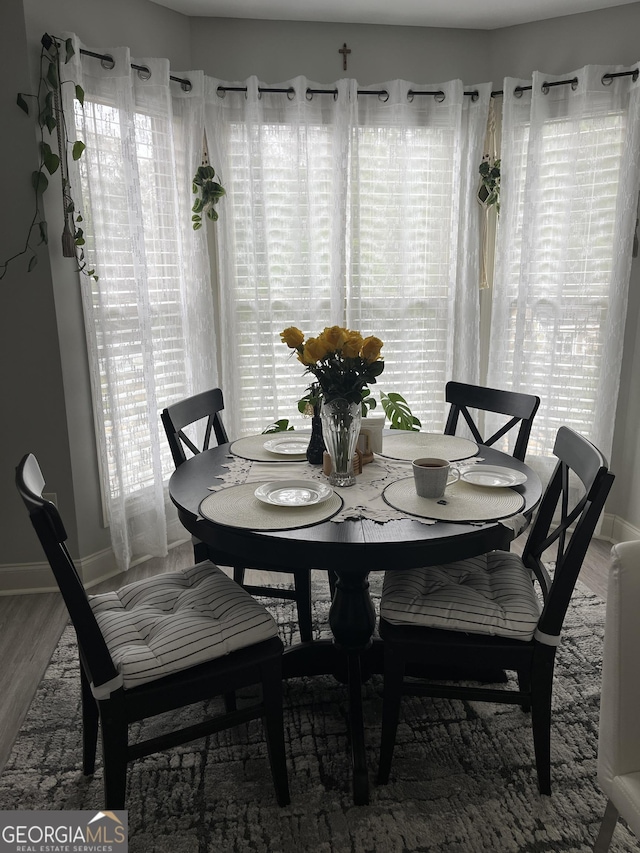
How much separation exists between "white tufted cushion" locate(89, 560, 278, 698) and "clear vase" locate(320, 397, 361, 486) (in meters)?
0.44

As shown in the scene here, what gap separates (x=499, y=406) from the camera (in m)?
2.51

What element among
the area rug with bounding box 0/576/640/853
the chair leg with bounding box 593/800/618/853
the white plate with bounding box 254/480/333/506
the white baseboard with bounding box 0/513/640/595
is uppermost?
the white plate with bounding box 254/480/333/506

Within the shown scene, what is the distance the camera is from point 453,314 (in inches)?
133

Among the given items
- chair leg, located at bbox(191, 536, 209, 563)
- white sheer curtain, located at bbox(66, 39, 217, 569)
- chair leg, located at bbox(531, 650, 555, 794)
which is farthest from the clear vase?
white sheer curtain, located at bbox(66, 39, 217, 569)

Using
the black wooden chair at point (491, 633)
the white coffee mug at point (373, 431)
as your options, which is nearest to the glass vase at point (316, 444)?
the white coffee mug at point (373, 431)

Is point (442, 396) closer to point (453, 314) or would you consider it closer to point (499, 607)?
point (453, 314)

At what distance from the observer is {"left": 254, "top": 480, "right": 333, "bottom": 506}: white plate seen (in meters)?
1.68

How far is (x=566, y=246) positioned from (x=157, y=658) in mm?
2734

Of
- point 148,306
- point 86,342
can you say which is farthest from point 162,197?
point 86,342

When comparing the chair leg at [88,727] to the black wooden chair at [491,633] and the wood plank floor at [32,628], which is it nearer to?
the wood plank floor at [32,628]

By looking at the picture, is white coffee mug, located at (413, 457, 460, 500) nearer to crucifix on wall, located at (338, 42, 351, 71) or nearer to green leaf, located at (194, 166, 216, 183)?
green leaf, located at (194, 166, 216, 183)

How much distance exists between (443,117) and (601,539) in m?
2.36

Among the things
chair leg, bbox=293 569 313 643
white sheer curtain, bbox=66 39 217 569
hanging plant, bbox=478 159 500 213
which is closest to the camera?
chair leg, bbox=293 569 313 643

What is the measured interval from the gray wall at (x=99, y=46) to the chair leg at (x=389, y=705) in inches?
68.9
